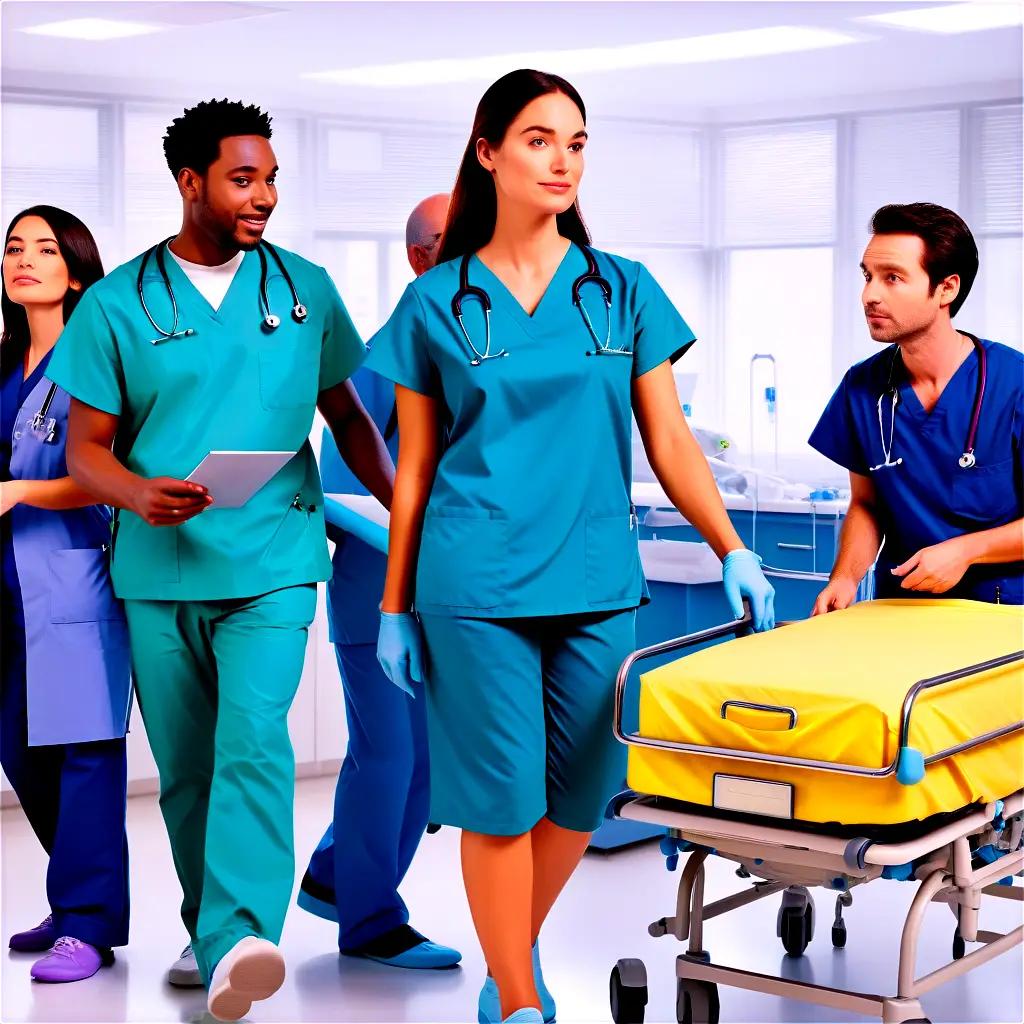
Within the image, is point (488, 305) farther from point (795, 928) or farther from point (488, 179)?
point (795, 928)

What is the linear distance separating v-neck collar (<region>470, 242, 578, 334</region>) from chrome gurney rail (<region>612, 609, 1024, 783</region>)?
1.66ft

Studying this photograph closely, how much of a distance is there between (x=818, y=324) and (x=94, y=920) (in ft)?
18.7

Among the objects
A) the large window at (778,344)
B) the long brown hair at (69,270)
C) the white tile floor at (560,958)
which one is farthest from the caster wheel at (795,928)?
the large window at (778,344)

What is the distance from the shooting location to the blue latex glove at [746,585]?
2.48 m

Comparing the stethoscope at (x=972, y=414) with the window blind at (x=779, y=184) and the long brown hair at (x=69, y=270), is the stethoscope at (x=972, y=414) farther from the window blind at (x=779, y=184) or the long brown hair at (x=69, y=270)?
the window blind at (x=779, y=184)

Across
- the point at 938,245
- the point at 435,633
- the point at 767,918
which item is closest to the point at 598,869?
the point at 767,918

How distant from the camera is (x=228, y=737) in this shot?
259 cm

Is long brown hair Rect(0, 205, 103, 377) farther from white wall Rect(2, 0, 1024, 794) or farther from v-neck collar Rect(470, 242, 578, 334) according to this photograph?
white wall Rect(2, 0, 1024, 794)

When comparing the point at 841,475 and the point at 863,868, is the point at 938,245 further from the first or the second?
the point at 841,475

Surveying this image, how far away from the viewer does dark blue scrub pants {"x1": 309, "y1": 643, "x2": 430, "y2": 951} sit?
2.96m

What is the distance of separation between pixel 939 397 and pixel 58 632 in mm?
1579

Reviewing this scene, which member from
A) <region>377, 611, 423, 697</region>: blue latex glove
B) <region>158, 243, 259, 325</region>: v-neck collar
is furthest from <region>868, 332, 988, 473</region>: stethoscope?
<region>158, 243, 259, 325</region>: v-neck collar

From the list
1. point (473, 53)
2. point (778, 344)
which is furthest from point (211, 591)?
point (778, 344)

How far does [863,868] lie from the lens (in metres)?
2.12
